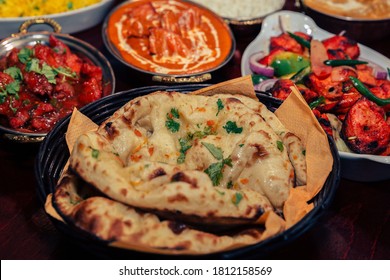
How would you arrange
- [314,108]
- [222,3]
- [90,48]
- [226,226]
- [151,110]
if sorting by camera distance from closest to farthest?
[226,226] < [151,110] < [314,108] < [90,48] < [222,3]

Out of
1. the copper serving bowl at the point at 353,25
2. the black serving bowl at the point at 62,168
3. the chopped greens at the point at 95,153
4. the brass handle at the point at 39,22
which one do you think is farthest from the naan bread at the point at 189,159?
the copper serving bowl at the point at 353,25

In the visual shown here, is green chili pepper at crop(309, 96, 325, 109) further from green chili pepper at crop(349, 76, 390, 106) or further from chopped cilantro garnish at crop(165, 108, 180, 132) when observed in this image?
chopped cilantro garnish at crop(165, 108, 180, 132)

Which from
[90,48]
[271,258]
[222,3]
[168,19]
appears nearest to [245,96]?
[271,258]

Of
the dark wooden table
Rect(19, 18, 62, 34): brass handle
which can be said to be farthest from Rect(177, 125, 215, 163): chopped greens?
Rect(19, 18, 62, 34): brass handle

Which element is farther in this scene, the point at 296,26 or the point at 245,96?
the point at 296,26

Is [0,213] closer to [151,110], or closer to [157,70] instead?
[151,110]

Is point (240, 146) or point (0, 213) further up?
point (240, 146)
